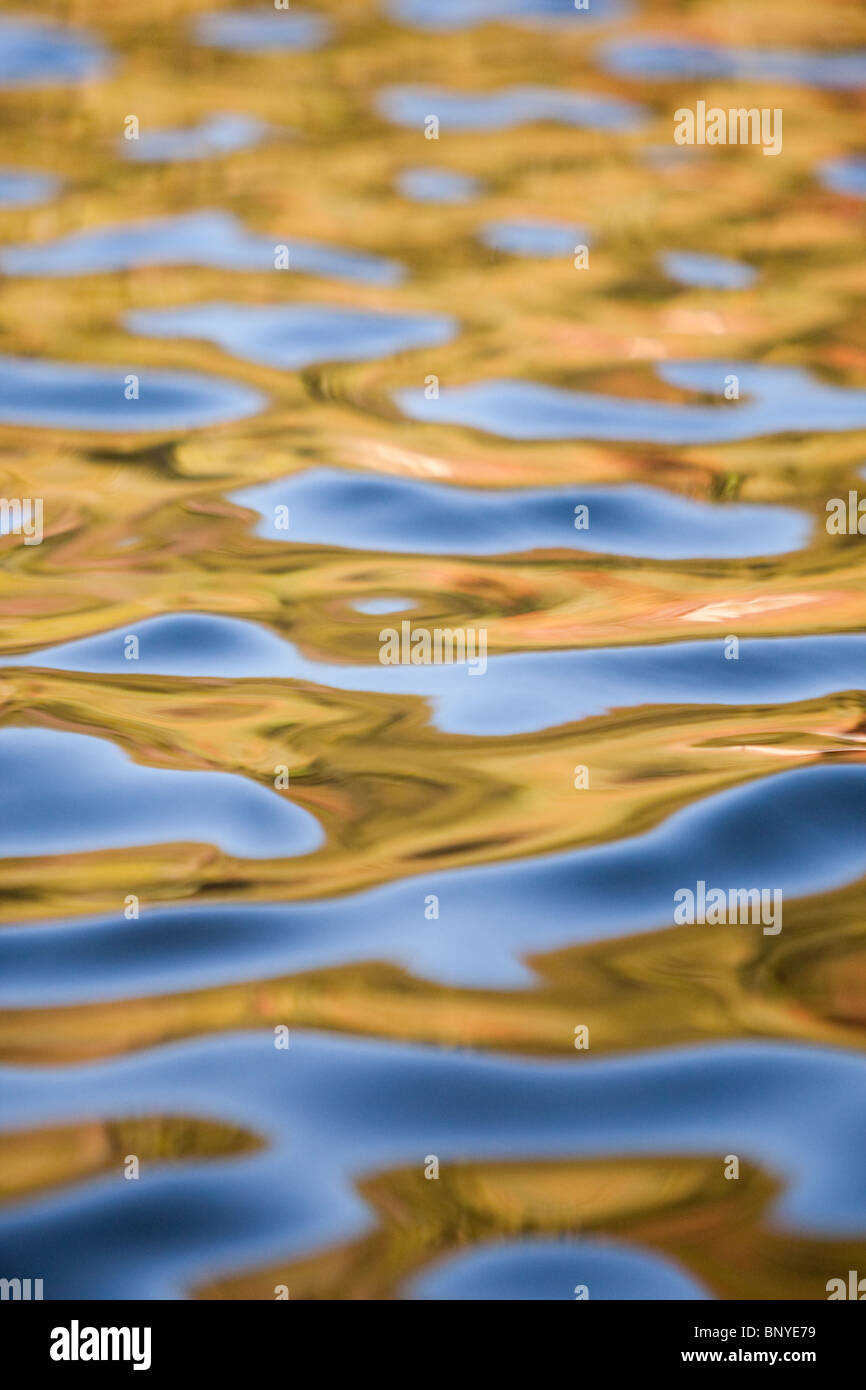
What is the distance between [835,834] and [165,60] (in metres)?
2.98

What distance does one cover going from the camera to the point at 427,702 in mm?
1720

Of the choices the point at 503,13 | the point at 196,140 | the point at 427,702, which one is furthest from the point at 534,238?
the point at 427,702

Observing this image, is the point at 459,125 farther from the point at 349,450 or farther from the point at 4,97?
the point at 349,450

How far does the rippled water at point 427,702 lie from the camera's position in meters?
1.11

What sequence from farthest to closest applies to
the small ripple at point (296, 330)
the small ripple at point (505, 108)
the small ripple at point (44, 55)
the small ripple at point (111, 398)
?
1. the small ripple at point (44, 55)
2. the small ripple at point (505, 108)
3. the small ripple at point (296, 330)
4. the small ripple at point (111, 398)

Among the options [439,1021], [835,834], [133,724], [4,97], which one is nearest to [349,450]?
[133,724]

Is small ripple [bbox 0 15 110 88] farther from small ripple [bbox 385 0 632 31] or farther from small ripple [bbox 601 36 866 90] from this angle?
small ripple [bbox 601 36 866 90]

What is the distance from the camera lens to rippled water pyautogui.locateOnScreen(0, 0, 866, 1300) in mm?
1112

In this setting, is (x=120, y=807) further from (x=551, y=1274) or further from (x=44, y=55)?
(x=44, y=55)

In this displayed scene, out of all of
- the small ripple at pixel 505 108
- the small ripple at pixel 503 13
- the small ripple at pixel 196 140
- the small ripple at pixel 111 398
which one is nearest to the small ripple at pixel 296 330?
the small ripple at pixel 111 398

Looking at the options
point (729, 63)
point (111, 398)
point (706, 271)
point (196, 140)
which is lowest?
point (111, 398)

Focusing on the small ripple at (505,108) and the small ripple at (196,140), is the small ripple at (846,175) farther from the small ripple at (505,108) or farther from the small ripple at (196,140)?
the small ripple at (196,140)

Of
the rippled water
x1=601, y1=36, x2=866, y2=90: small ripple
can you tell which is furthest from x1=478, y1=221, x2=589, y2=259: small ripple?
x1=601, y1=36, x2=866, y2=90: small ripple

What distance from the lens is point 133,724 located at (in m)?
A: 1.66
